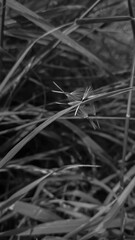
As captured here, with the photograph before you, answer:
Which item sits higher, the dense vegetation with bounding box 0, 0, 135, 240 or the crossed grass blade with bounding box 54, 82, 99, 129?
the crossed grass blade with bounding box 54, 82, 99, 129

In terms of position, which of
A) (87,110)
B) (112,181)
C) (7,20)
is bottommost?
(112,181)

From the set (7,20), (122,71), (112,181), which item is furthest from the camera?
(122,71)

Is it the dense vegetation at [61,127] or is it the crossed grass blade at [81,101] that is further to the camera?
the dense vegetation at [61,127]

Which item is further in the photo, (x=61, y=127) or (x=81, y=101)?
(x=61, y=127)

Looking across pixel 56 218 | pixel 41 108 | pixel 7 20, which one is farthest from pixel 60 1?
pixel 56 218

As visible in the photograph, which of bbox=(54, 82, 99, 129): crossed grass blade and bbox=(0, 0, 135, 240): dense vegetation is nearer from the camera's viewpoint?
bbox=(54, 82, 99, 129): crossed grass blade

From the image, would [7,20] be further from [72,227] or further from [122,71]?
[72,227]

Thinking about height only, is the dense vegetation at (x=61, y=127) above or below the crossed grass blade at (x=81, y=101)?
below

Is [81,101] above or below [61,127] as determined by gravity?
above
